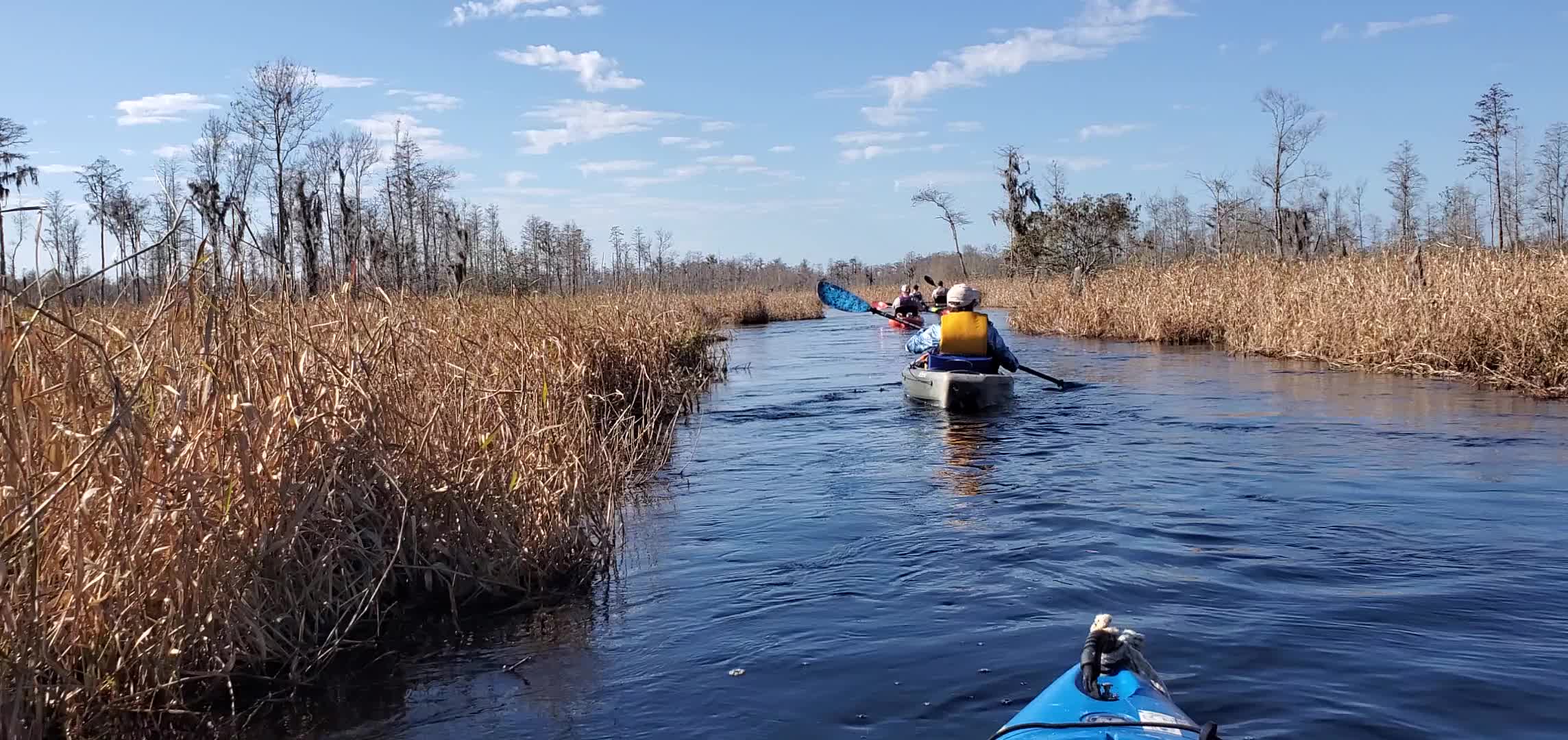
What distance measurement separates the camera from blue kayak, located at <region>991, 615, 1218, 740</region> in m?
2.56

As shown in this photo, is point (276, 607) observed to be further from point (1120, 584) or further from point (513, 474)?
point (1120, 584)

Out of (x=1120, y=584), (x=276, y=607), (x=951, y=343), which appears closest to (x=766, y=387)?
(x=951, y=343)

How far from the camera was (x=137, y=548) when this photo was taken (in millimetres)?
3635

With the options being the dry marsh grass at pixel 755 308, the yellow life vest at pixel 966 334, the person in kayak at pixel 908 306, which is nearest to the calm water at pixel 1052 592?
the yellow life vest at pixel 966 334

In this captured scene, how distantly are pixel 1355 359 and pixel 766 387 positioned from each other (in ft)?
26.1

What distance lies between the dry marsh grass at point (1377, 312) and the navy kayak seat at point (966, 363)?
5456 mm

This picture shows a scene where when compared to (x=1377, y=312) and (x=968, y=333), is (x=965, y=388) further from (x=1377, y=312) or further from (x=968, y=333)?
(x=1377, y=312)

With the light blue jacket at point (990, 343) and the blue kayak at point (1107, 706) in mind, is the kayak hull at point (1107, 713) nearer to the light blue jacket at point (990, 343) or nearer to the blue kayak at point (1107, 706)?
the blue kayak at point (1107, 706)

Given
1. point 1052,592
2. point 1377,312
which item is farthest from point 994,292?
point 1052,592

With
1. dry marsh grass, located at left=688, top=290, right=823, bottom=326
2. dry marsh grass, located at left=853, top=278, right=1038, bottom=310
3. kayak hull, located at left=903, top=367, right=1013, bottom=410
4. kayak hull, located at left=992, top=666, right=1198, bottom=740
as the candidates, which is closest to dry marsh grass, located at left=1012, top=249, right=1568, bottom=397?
kayak hull, located at left=903, top=367, right=1013, bottom=410

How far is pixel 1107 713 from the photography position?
2.68 meters

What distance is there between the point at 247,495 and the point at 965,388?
8583 millimetres

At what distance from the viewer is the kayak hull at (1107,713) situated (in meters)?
2.55

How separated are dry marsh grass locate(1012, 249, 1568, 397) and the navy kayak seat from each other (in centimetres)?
546
